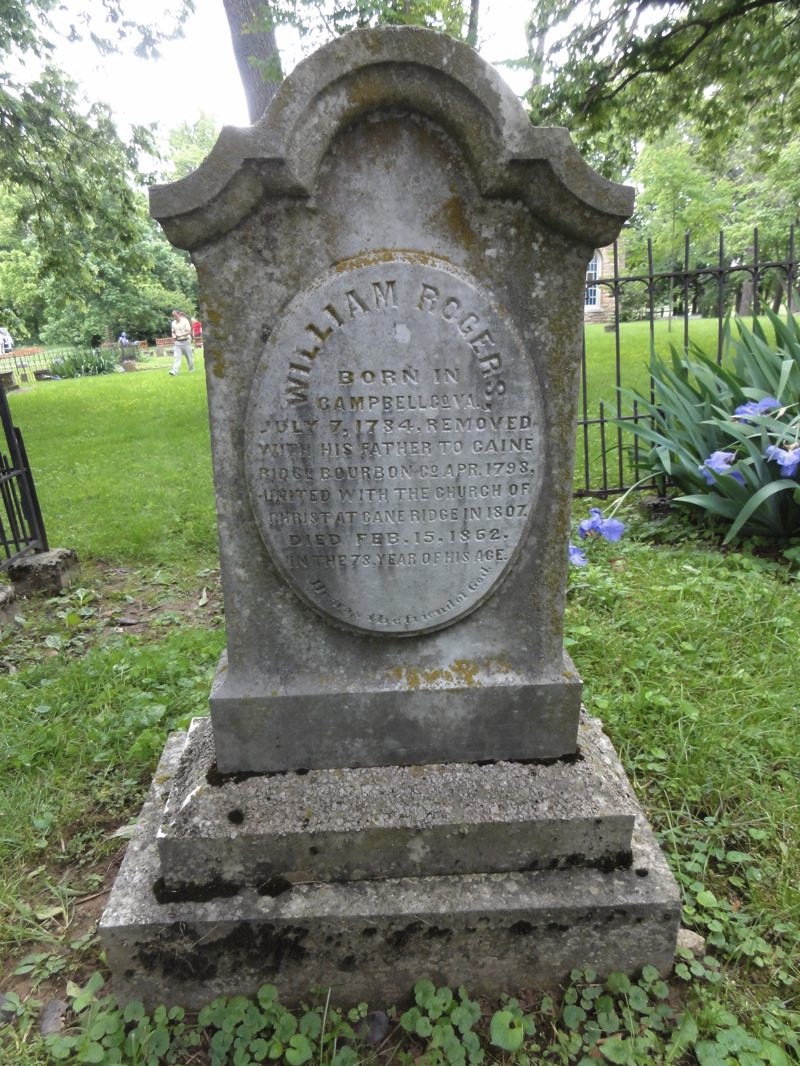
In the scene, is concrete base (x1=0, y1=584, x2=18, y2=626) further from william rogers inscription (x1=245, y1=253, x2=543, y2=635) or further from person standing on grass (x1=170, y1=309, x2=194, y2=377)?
person standing on grass (x1=170, y1=309, x2=194, y2=377)

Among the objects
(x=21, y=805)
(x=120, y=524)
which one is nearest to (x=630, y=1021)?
(x=21, y=805)

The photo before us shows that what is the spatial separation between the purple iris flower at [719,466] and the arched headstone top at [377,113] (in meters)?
2.24

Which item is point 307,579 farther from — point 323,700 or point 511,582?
point 511,582

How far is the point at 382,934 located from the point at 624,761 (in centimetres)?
110

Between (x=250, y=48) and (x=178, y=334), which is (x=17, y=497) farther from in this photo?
(x=178, y=334)

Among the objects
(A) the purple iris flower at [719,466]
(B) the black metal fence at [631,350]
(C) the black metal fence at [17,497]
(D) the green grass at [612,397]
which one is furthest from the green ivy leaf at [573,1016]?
(C) the black metal fence at [17,497]

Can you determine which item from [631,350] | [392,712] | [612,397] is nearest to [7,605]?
[392,712]

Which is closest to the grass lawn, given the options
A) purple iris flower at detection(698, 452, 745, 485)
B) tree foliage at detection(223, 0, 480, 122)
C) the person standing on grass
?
purple iris flower at detection(698, 452, 745, 485)

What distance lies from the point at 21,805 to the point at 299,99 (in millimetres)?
2309

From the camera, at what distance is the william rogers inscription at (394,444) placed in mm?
1557

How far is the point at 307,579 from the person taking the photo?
174cm

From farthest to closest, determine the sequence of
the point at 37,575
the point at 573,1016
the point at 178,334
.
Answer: the point at 178,334, the point at 37,575, the point at 573,1016

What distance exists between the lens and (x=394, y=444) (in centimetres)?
167

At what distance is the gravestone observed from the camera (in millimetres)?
1493
